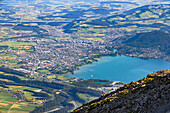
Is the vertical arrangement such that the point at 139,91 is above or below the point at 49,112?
above

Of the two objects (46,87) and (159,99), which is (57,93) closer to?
(46,87)

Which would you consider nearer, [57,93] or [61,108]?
[61,108]

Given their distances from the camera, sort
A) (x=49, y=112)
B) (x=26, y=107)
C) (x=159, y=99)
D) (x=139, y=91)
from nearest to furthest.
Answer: (x=159, y=99)
(x=139, y=91)
(x=49, y=112)
(x=26, y=107)

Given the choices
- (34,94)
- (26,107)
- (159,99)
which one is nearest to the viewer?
(159,99)

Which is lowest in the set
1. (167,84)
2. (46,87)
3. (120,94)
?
(46,87)

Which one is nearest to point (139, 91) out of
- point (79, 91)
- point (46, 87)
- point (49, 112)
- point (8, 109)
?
point (49, 112)

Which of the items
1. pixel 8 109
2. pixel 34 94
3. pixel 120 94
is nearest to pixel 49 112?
pixel 8 109
